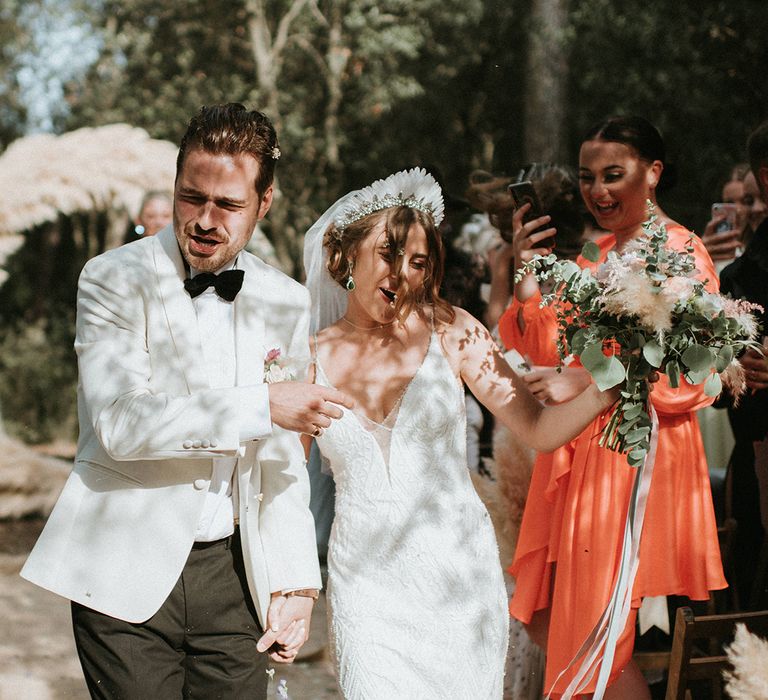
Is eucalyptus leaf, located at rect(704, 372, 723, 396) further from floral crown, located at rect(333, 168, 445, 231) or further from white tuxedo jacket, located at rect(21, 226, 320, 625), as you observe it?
white tuxedo jacket, located at rect(21, 226, 320, 625)

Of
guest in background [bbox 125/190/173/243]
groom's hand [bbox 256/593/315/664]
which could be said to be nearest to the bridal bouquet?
groom's hand [bbox 256/593/315/664]

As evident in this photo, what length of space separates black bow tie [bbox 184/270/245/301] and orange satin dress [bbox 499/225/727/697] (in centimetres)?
139

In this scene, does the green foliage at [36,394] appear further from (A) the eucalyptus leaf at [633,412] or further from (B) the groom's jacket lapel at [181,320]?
(A) the eucalyptus leaf at [633,412]

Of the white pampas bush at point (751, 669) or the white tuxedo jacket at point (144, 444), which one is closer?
the white pampas bush at point (751, 669)

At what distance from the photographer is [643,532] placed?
3453 millimetres

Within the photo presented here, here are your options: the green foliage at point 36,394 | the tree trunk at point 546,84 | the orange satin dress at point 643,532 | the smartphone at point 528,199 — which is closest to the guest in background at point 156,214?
the smartphone at point 528,199

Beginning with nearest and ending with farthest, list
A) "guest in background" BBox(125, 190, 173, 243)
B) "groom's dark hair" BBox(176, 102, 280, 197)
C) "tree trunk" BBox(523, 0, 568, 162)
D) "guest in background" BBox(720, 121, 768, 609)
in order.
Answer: "groom's dark hair" BBox(176, 102, 280, 197) → "guest in background" BBox(720, 121, 768, 609) → "guest in background" BBox(125, 190, 173, 243) → "tree trunk" BBox(523, 0, 568, 162)

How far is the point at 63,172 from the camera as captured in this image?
34.1ft

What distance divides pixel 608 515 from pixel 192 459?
1.56m

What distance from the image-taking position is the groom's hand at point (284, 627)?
2.71 m

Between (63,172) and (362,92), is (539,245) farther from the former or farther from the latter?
(362,92)

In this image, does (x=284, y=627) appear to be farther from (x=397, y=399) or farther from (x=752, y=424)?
(x=752, y=424)

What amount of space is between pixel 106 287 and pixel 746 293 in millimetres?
2617

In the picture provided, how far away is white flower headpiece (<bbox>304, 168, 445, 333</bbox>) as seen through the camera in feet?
11.1
